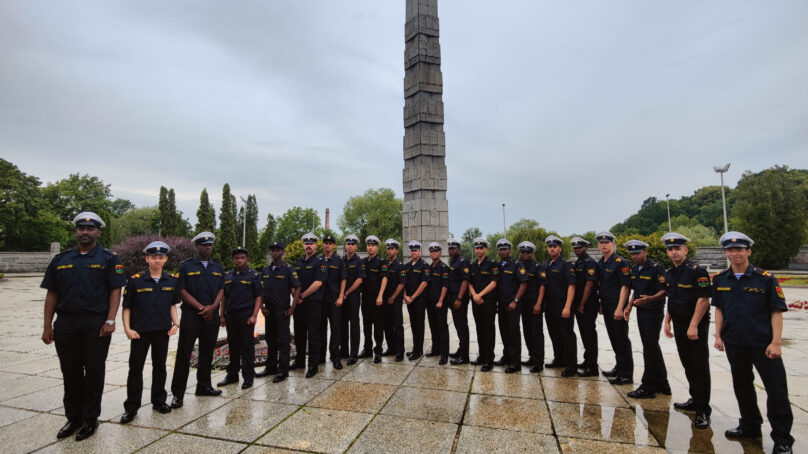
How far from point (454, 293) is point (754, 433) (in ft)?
11.7

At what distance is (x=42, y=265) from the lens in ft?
99.4

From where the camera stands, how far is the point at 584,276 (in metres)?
5.24

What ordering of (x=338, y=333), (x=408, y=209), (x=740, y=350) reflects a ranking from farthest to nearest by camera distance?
(x=408, y=209) < (x=338, y=333) < (x=740, y=350)

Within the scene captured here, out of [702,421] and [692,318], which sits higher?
[692,318]

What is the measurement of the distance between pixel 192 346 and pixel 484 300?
12.4ft

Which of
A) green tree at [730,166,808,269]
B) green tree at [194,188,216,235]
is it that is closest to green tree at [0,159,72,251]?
green tree at [194,188,216,235]

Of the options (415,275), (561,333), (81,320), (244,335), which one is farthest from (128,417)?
(561,333)

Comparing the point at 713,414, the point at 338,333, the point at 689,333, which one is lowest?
the point at 713,414

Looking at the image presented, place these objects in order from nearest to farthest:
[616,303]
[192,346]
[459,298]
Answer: [192,346] < [616,303] < [459,298]

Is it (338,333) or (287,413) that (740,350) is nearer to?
(287,413)

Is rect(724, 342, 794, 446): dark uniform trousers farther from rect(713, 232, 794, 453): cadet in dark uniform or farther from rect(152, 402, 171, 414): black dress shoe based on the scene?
rect(152, 402, 171, 414): black dress shoe

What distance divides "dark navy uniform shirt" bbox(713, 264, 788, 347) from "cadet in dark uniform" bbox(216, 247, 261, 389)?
484 centimetres

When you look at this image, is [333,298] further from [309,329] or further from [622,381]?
[622,381]

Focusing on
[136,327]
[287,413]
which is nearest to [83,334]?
[136,327]
